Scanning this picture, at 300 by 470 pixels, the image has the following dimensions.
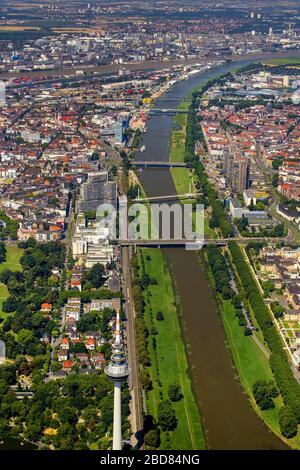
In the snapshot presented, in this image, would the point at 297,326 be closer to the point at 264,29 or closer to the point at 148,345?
the point at 148,345

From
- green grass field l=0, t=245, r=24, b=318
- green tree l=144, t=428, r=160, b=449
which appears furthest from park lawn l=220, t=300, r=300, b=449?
green grass field l=0, t=245, r=24, b=318

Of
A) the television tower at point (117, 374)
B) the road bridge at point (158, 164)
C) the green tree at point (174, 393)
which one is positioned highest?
the television tower at point (117, 374)

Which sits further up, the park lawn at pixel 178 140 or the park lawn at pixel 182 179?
the park lawn at pixel 182 179

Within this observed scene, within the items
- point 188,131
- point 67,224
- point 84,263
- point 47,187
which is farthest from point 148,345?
point 188,131

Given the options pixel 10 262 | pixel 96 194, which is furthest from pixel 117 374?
pixel 96 194

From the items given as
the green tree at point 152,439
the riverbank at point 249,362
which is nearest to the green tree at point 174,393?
the riverbank at point 249,362

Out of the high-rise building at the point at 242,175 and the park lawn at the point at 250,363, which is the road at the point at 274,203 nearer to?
the high-rise building at the point at 242,175

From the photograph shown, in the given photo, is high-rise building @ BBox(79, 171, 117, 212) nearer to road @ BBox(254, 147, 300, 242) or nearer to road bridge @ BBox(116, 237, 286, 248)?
road bridge @ BBox(116, 237, 286, 248)
